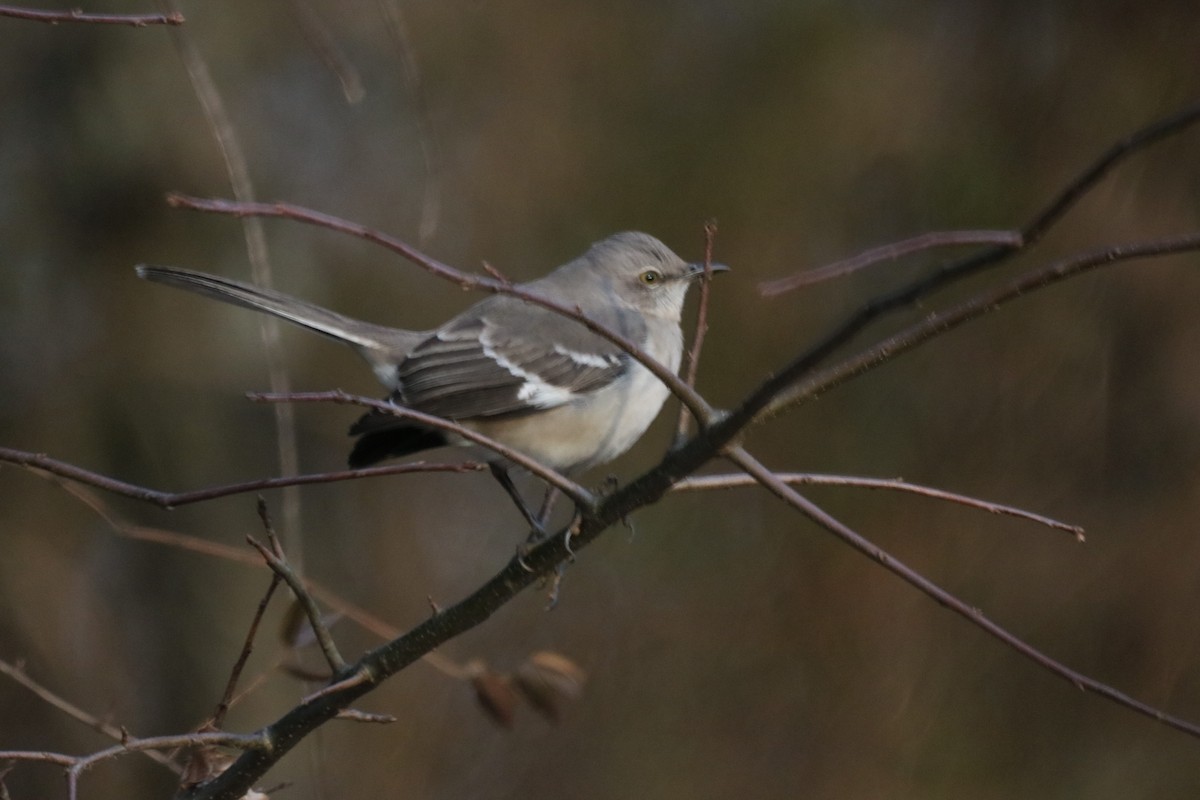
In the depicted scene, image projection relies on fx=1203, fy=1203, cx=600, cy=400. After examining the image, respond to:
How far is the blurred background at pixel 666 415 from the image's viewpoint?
539 cm

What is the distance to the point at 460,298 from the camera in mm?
6922

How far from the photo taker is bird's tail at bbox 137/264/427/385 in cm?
308

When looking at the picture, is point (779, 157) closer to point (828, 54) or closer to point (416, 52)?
point (828, 54)

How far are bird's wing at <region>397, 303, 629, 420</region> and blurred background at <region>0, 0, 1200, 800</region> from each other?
1.47 metres

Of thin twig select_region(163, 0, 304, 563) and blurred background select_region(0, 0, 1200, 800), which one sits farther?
blurred background select_region(0, 0, 1200, 800)

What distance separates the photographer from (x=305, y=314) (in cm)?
361

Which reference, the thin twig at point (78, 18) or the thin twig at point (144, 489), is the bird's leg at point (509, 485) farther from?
the thin twig at point (78, 18)

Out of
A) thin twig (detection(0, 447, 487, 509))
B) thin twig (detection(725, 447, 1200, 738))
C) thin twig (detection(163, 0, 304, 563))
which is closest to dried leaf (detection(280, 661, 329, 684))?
thin twig (detection(163, 0, 304, 563))

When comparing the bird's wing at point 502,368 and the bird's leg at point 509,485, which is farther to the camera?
the bird's wing at point 502,368

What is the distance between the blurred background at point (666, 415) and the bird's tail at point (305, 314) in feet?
6.31

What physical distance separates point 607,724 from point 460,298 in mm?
2540

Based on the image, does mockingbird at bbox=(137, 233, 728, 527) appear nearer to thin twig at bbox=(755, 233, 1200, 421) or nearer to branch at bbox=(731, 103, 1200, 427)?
thin twig at bbox=(755, 233, 1200, 421)

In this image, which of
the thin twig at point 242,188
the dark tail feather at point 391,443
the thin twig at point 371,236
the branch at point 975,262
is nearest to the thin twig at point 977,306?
the branch at point 975,262

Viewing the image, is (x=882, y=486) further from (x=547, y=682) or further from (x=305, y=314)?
(x=305, y=314)
